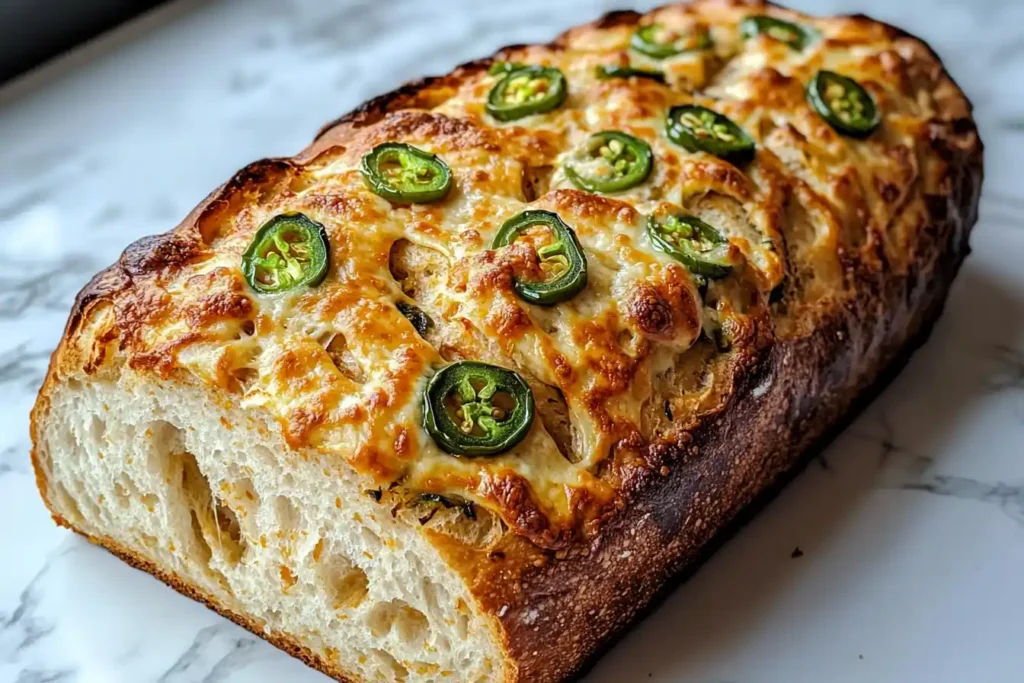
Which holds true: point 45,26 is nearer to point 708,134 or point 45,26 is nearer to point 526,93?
point 526,93

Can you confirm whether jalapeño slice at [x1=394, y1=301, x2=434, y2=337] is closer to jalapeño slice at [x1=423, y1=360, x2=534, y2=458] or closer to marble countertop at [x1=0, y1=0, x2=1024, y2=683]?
jalapeño slice at [x1=423, y1=360, x2=534, y2=458]

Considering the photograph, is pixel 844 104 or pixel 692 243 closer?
pixel 692 243

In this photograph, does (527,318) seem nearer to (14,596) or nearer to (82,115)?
(14,596)

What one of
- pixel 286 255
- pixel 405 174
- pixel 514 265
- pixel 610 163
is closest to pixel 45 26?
pixel 405 174

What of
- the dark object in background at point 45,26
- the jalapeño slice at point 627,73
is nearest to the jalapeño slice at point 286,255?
the jalapeño slice at point 627,73

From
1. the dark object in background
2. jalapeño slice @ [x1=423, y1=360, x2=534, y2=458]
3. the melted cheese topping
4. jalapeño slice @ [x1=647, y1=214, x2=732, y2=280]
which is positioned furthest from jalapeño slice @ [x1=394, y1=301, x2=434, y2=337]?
the dark object in background
